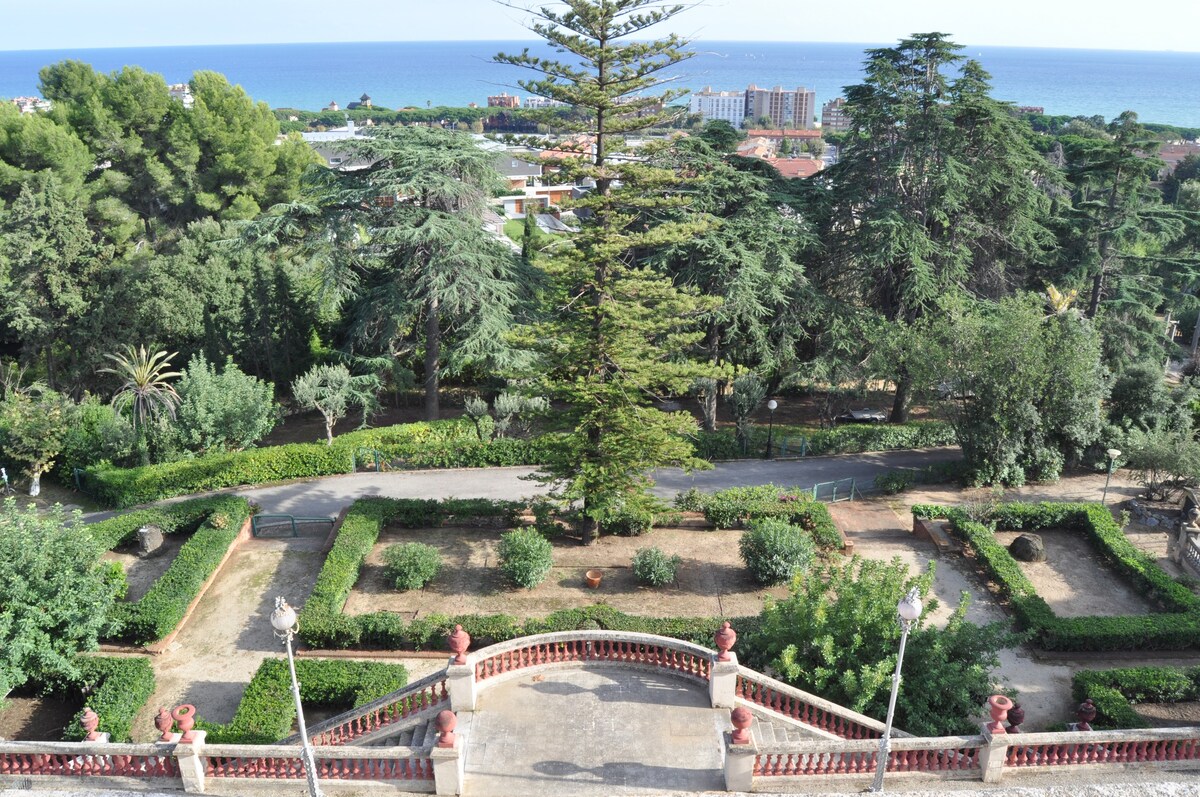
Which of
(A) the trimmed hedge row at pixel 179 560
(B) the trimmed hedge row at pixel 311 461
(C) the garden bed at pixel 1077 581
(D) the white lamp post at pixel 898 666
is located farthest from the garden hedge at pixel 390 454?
(D) the white lamp post at pixel 898 666

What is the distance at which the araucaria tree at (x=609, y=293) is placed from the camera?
17.5 metres

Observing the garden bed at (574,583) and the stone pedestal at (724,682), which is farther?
the garden bed at (574,583)

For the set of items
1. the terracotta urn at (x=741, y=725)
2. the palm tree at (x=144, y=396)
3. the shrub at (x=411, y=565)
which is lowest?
the shrub at (x=411, y=565)

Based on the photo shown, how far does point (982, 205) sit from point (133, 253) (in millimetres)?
31690

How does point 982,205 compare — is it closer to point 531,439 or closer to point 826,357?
point 826,357

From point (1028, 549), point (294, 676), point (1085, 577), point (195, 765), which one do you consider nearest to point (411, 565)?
point (195, 765)

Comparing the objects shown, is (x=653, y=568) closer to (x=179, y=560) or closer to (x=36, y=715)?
(x=179, y=560)

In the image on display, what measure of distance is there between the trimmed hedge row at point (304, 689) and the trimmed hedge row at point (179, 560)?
2.69 meters

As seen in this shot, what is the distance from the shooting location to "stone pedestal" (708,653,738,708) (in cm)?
1259

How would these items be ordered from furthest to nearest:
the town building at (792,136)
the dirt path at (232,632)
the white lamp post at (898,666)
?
the town building at (792,136)
the dirt path at (232,632)
the white lamp post at (898,666)

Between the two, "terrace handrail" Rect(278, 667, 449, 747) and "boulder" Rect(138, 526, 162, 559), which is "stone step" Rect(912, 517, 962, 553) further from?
"boulder" Rect(138, 526, 162, 559)

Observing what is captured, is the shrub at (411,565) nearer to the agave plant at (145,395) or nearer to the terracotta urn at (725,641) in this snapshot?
the terracotta urn at (725,641)

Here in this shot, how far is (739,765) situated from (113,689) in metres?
10.4

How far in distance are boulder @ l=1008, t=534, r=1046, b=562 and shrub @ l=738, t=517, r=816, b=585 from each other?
536 cm
